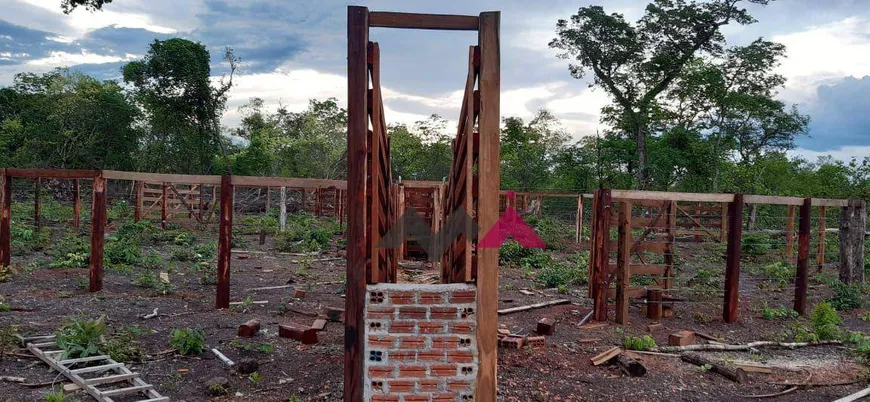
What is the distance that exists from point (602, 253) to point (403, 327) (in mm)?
5074

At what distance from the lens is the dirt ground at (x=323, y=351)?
5.34 meters

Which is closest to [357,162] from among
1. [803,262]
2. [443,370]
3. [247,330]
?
[443,370]

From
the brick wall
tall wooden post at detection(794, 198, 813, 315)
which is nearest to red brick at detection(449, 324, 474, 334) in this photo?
the brick wall

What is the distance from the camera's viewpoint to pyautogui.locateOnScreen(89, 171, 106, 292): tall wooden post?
890cm

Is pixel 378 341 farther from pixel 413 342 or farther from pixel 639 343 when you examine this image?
pixel 639 343

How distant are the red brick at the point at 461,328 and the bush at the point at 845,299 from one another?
9378 mm

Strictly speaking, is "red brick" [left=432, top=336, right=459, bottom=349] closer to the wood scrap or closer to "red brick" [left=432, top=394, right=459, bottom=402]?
"red brick" [left=432, top=394, right=459, bottom=402]

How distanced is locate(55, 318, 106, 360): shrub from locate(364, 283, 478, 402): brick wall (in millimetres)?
3633

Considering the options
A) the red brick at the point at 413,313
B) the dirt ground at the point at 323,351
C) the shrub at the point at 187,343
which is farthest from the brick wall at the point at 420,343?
the shrub at the point at 187,343

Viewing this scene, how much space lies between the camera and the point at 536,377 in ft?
18.5

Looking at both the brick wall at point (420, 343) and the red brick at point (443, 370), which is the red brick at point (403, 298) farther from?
the red brick at point (443, 370)

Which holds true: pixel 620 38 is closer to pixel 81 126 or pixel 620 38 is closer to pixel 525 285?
pixel 525 285

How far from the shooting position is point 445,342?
13.5ft

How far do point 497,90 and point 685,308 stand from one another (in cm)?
728
